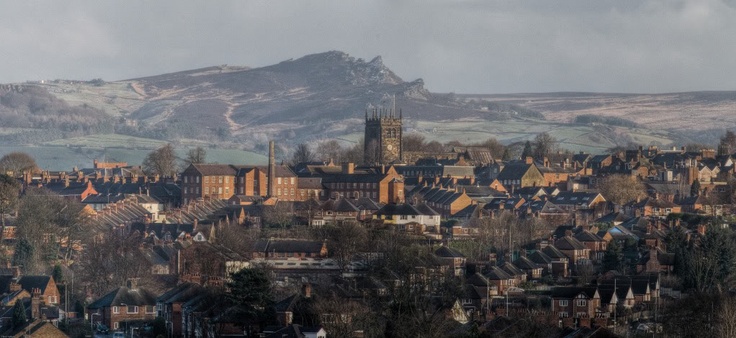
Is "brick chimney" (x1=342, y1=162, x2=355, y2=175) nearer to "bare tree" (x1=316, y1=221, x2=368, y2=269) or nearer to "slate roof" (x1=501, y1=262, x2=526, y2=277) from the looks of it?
"bare tree" (x1=316, y1=221, x2=368, y2=269)

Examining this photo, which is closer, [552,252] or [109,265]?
[109,265]

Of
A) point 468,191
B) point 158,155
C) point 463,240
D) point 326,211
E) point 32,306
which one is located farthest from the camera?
point 158,155

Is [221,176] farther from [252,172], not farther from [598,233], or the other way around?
[598,233]

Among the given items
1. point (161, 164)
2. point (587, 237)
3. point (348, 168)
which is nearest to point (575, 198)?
point (348, 168)

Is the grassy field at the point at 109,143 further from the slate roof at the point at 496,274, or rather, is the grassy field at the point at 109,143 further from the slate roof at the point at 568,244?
the slate roof at the point at 496,274

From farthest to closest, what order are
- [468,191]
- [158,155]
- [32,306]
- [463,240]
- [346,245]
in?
[158,155], [468,191], [463,240], [346,245], [32,306]

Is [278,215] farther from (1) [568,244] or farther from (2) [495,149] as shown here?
(2) [495,149]

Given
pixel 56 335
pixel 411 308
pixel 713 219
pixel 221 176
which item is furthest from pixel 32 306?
pixel 221 176

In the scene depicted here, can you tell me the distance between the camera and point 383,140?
108 m

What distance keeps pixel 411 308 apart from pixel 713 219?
2632 cm

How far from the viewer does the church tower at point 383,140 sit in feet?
350

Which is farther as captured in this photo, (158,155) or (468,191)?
(158,155)

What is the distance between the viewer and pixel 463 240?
69.1m

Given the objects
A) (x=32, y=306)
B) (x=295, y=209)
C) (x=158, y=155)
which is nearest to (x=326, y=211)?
(x=295, y=209)
